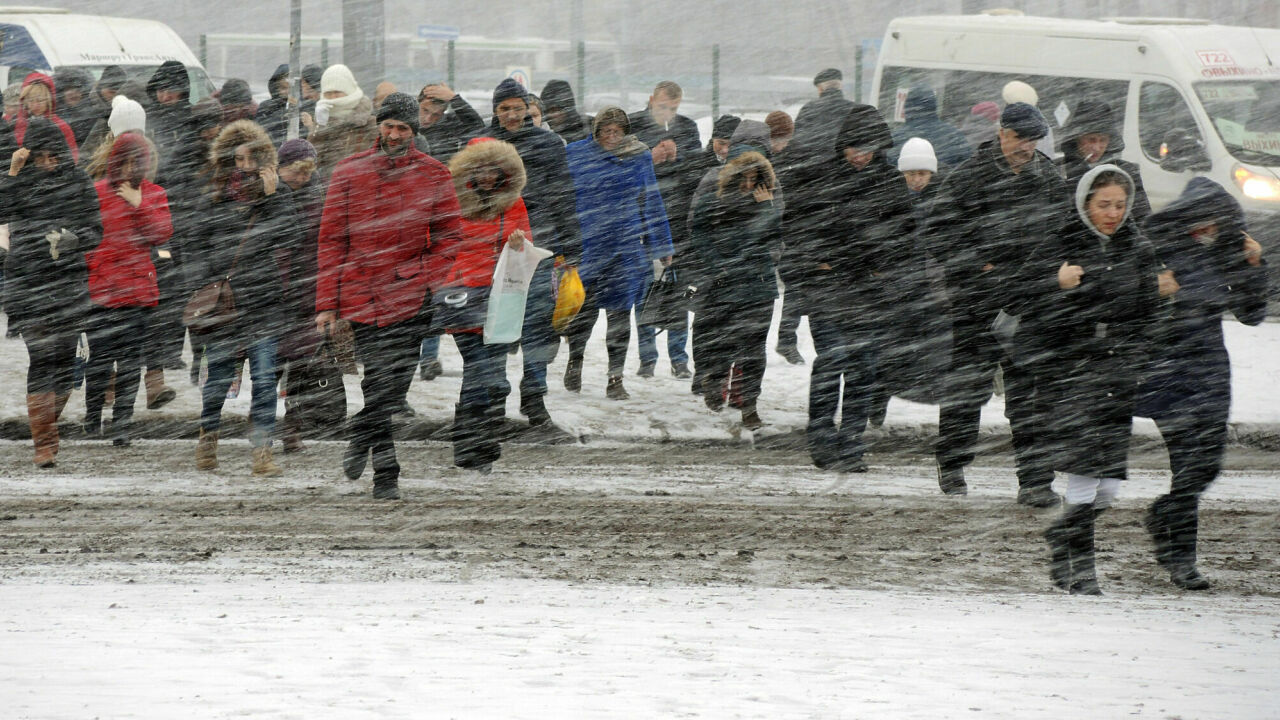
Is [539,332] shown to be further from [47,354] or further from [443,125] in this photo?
A: [47,354]

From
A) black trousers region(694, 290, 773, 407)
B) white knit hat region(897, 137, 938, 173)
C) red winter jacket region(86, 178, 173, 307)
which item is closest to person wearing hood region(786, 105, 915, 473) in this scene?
white knit hat region(897, 137, 938, 173)

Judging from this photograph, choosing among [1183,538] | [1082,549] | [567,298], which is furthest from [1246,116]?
[1082,549]

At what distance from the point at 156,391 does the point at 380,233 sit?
9.65 feet

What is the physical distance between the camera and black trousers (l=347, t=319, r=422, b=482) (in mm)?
7750

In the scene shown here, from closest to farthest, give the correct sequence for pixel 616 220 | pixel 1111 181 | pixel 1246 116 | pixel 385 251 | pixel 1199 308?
pixel 1111 181 → pixel 1199 308 → pixel 385 251 → pixel 616 220 → pixel 1246 116

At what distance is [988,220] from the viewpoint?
7859 millimetres

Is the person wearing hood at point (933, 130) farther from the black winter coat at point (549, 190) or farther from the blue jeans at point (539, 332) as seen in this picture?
the blue jeans at point (539, 332)

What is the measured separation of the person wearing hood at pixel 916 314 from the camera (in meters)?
8.88

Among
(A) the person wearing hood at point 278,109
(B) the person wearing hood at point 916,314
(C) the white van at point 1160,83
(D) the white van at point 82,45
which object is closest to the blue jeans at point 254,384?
(B) the person wearing hood at point 916,314

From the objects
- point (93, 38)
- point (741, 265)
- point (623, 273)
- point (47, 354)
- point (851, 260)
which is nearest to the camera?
point (47, 354)

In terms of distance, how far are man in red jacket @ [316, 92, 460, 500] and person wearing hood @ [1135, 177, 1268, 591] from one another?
344cm

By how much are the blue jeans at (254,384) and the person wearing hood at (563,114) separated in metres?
2.99

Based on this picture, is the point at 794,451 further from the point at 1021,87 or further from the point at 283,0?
the point at 283,0

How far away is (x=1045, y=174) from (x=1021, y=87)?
135 inches
